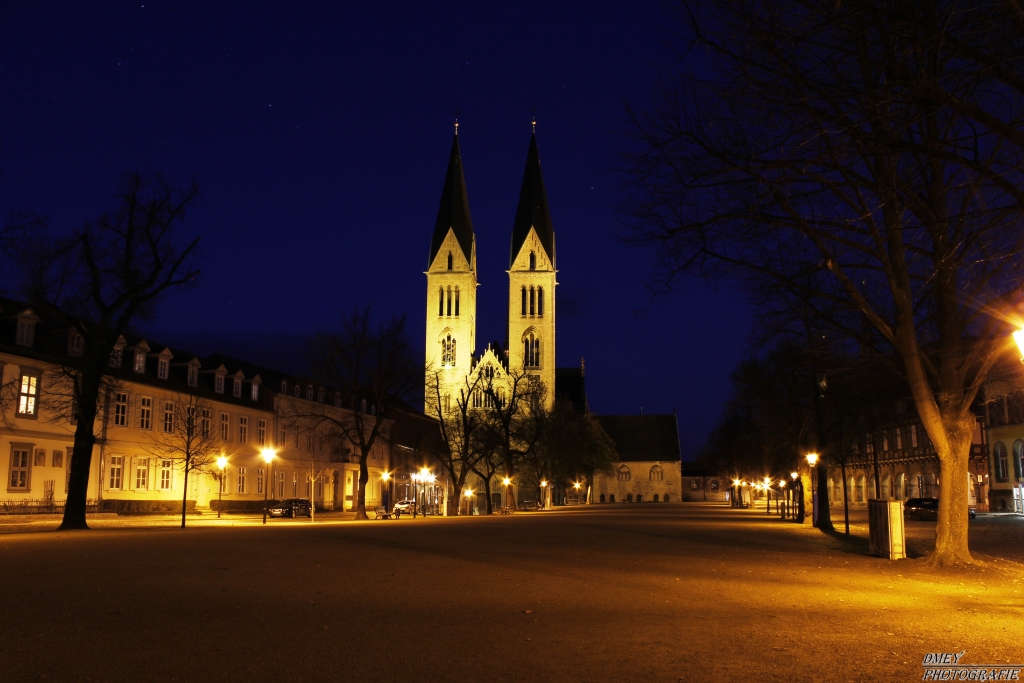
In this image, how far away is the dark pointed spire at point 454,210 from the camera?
107438 mm

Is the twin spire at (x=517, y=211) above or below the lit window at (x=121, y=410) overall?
above

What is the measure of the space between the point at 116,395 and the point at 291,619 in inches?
1552

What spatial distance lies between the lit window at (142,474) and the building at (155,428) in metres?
0.07

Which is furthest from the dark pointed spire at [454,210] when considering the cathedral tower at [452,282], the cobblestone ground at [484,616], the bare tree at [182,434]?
the cobblestone ground at [484,616]

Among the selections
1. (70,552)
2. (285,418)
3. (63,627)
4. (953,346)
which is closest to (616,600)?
(63,627)

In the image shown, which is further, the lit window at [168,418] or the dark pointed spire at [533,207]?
the dark pointed spire at [533,207]

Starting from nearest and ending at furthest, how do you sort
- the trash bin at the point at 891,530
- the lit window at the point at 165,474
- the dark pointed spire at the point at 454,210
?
the trash bin at the point at 891,530 → the lit window at the point at 165,474 → the dark pointed spire at the point at 454,210

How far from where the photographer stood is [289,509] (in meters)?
52.8

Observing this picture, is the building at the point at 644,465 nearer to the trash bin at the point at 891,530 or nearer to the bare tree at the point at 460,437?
the bare tree at the point at 460,437

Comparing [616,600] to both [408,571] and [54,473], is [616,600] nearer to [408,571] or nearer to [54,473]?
[408,571]

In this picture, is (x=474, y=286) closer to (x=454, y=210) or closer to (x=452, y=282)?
(x=452, y=282)

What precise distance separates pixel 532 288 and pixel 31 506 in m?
77.2

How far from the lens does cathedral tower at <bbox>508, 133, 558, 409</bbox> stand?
110688 mm

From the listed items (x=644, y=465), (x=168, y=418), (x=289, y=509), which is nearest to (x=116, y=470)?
(x=168, y=418)
